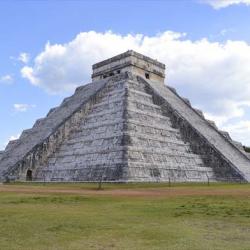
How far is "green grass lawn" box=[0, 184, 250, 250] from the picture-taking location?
840 cm

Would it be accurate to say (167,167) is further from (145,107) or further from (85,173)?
(145,107)

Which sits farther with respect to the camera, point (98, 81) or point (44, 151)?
point (98, 81)

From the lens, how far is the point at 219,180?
3144 cm

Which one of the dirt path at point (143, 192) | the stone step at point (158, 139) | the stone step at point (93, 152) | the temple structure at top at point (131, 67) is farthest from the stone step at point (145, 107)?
the dirt path at point (143, 192)

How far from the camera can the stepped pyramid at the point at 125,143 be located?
95.1 feet

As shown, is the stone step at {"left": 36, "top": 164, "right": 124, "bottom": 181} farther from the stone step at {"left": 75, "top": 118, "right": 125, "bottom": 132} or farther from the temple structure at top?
the temple structure at top

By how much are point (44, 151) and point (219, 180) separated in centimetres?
1420

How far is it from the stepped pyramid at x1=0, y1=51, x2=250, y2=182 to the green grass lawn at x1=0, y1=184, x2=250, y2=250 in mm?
12326

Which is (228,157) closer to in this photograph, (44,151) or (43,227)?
(44,151)

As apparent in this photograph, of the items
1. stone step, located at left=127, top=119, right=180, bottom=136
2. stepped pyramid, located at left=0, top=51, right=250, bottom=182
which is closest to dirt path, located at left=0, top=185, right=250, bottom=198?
stepped pyramid, located at left=0, top=51, right=250, bottom=182

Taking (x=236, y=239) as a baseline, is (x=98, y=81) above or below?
above

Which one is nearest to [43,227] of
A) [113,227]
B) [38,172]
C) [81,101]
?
[113,227]

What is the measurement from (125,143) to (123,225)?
60.9ft

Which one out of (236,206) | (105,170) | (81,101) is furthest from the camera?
(81,101)
